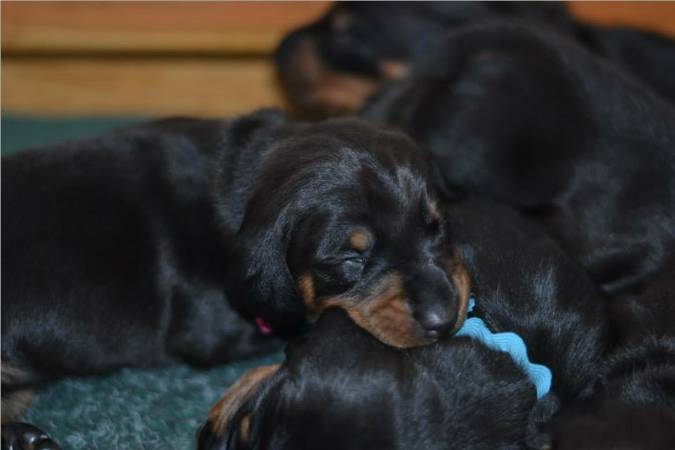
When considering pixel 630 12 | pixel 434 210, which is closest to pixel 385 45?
pixel 630 12

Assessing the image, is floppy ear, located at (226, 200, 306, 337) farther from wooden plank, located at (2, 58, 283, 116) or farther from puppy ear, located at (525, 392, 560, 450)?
wooden plank, located at (2, 58, 283, 116)

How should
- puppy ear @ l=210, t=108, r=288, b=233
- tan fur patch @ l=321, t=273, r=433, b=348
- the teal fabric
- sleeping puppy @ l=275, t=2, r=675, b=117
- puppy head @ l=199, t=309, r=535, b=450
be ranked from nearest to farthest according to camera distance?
puppy head @ l=199, t=309, r=535, b=450, tan fur patch @ l=321, t=273, r=433, b=348, the teal fabric, puppy ear @ l=210, t=108, r=288, b=233, sleeping puppy @ l=275, t=2, r=675, b=117

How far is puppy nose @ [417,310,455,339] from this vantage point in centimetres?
209

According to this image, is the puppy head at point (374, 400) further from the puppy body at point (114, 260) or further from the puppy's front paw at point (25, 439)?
the puppy body at point (114, 260)

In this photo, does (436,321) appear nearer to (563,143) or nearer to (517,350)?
(517,350)

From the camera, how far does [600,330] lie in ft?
7.55

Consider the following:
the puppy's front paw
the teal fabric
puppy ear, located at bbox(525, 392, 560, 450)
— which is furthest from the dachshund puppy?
the puppy's front paw

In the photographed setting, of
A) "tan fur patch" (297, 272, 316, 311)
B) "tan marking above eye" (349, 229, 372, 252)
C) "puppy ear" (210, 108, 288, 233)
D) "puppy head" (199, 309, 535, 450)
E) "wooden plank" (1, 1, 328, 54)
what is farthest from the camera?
"wooden plank" (1, 1, 328, 54)

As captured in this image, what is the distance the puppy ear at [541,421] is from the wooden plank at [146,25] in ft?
7.51

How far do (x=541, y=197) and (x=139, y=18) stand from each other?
1.96 m

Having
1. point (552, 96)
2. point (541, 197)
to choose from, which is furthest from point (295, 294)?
point (552, 96)

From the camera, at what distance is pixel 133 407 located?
2.56 m

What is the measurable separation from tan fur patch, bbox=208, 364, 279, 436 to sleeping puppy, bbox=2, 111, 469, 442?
23cm

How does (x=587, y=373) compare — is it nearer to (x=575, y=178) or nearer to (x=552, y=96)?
(x=575, y=178)
